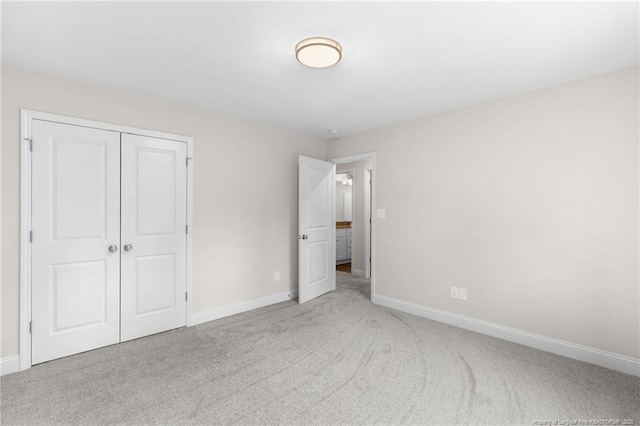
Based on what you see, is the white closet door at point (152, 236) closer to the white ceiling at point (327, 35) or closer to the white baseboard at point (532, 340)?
the white ceiling at point (327, 35)

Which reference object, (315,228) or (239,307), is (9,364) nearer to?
(239,307)

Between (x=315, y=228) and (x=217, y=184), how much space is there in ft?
5.02

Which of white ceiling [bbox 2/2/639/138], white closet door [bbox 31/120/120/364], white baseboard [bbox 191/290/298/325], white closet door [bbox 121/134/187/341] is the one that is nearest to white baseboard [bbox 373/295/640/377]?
white baseboard [bbox 191/290/298/325]

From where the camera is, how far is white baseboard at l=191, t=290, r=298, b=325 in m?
3.36

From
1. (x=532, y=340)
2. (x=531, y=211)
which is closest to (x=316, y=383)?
(x=532, y=340)

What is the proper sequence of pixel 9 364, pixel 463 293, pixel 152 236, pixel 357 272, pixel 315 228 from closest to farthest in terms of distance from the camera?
pixel 9 364, pixel 152 236, pixel 463 293, pixel 315 228, pixel 357 272

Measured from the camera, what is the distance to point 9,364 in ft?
7.56

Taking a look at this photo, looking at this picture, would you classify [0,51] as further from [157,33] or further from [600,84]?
[600,84]

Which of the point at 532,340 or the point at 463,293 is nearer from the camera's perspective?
the point at 532,340

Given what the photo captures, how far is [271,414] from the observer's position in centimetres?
184

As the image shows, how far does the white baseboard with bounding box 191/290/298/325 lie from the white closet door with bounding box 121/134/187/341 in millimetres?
184

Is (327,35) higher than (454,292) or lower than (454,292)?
higher

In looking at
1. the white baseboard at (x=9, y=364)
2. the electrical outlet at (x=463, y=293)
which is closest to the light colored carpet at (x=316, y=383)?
the white baseboard at (x=9, y=364)

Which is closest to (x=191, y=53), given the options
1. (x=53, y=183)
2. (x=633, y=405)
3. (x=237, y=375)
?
(x=53, y=183)
